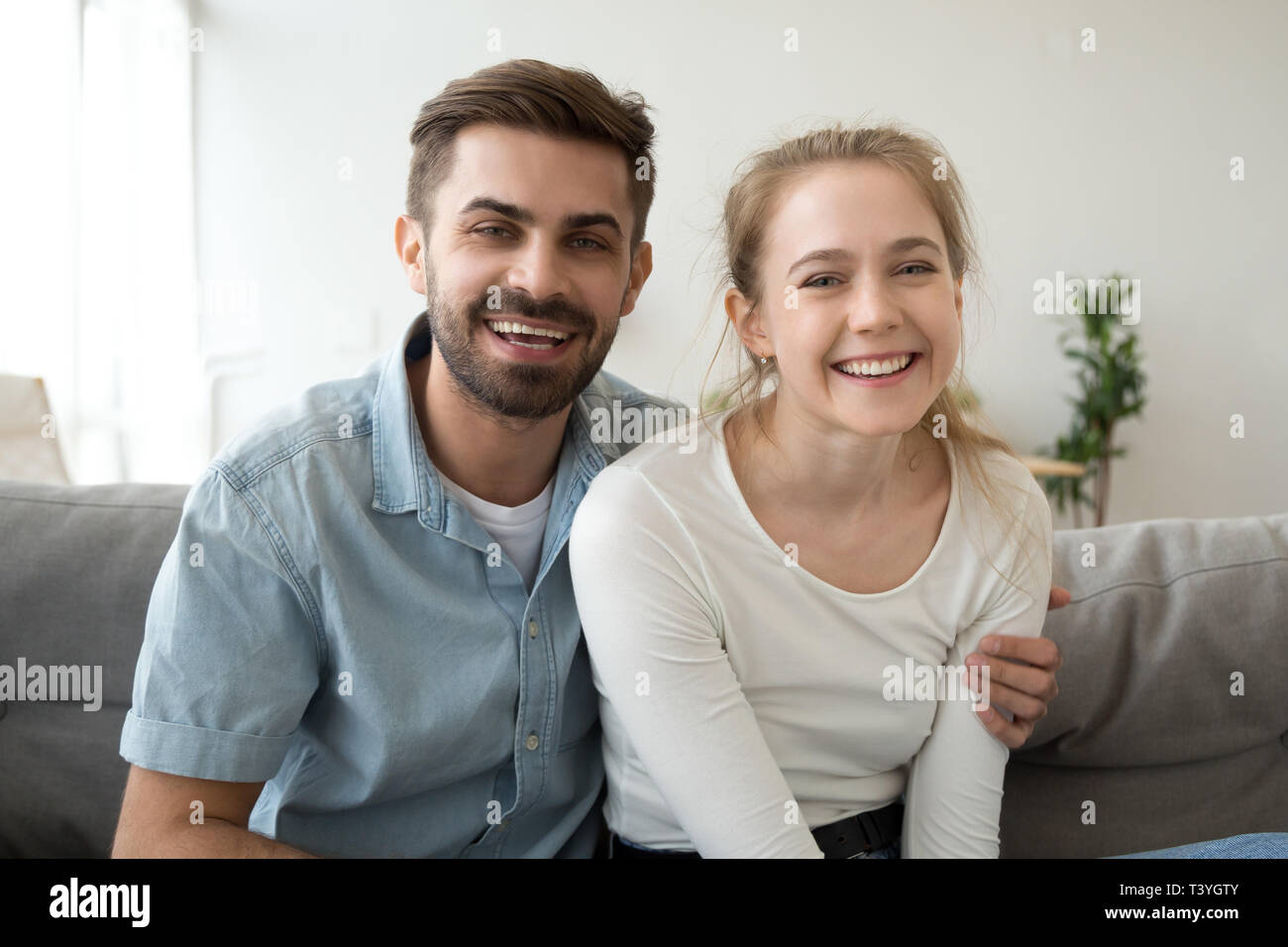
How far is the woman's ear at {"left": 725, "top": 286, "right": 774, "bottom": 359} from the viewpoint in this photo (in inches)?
47.6

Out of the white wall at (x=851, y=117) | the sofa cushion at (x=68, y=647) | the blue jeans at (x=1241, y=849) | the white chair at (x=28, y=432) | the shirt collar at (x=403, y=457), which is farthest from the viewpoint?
the white wall at (x=851, y=117)

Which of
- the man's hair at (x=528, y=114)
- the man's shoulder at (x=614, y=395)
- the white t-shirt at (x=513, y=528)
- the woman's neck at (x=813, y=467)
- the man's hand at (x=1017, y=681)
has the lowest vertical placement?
the man's hand at (x=1017, y=681)

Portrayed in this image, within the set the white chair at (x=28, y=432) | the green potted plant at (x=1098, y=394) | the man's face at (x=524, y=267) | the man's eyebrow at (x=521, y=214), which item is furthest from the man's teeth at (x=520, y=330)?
the green potted plant at (x=1098, y=394)

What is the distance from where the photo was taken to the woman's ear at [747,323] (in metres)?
1.21

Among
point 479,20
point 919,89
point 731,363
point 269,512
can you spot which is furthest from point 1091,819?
point 479,20

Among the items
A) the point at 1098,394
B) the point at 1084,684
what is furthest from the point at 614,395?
the point at 1098,394

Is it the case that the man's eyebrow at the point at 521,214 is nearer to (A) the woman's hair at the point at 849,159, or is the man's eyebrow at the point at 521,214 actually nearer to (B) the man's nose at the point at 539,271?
(B) the man's nose at the point at 539,271

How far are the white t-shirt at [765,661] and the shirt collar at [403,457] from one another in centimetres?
11

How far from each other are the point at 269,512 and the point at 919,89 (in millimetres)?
4655

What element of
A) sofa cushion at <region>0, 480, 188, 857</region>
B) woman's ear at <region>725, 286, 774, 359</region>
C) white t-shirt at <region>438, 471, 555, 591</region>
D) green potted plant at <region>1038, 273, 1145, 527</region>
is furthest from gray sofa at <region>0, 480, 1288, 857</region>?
green potted plant at <region>1038, 273, 1145, 527</region>

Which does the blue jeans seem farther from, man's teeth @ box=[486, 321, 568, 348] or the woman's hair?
man's teeth @ box=[486, 321, 568, 348]

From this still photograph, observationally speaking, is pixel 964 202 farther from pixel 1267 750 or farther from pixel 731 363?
pixel 1267 750

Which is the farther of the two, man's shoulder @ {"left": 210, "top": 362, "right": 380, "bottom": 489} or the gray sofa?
the gray sofa

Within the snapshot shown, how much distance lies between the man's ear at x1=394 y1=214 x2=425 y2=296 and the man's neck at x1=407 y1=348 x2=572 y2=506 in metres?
0.14
